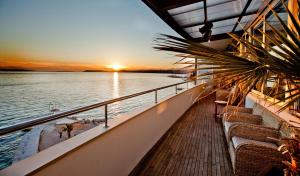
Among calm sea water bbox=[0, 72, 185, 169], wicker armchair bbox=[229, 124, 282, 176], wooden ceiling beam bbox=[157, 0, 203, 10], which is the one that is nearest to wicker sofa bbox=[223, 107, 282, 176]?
wicker armchair bbox=[229, 124, 282, 176]

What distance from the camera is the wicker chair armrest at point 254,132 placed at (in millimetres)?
2104

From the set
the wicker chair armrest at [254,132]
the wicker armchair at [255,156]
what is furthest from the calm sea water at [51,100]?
the wicker armchair at [255,156]

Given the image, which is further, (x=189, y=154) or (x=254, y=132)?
(x=189, y=154)

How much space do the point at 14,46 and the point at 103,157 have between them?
2069 cm

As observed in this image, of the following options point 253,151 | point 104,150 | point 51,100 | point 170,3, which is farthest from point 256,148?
point 51,100

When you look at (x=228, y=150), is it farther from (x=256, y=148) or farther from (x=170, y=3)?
(x=170, y=3)

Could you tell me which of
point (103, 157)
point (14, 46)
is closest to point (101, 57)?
point (14, 46)

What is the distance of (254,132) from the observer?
220 centimetres

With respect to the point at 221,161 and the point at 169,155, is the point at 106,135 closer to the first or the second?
the point at 169,155

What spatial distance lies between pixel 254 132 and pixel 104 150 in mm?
1883

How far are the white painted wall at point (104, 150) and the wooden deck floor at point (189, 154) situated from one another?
186mm

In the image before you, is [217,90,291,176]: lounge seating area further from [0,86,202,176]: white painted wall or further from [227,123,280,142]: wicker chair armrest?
[0,86,202,176]: white painted wall

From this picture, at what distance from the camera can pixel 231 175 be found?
216 centimetres

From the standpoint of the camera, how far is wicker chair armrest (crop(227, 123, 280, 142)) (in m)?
2.10
